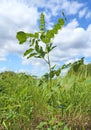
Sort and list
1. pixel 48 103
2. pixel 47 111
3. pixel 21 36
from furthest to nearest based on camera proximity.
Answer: pixel 47 111, pixel 48 103, pixel 21 36

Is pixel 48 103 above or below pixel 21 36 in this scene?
below

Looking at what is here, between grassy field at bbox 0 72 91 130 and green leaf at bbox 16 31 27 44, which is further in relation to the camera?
grassy field at bbox 0 72 91 130

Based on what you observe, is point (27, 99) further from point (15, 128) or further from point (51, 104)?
Result: point (51, 104)

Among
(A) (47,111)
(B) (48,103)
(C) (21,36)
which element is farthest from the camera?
(A) (47,111)

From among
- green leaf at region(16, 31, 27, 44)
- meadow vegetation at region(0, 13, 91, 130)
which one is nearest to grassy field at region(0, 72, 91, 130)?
meadow vegetation at region(0, 13, 91, 130)

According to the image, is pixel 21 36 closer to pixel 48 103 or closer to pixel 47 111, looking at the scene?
pixel 48 103

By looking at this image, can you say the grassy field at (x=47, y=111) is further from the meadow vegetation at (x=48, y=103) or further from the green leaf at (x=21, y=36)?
the green leaf at (x=21, y=36)

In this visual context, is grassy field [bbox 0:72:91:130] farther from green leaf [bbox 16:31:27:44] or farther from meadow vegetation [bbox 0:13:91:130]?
green leaf [bbox 16:31:27:44]

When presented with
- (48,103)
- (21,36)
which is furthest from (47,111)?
(21,36)

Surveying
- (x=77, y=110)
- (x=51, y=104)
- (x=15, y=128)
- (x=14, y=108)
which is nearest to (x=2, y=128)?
(x=15, y=128)

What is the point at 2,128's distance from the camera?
3.57 metres

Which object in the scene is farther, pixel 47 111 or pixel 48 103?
pixel 47 111

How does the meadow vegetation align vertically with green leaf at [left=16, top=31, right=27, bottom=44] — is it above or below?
below

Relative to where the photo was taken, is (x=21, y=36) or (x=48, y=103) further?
(x=48, y=103)
